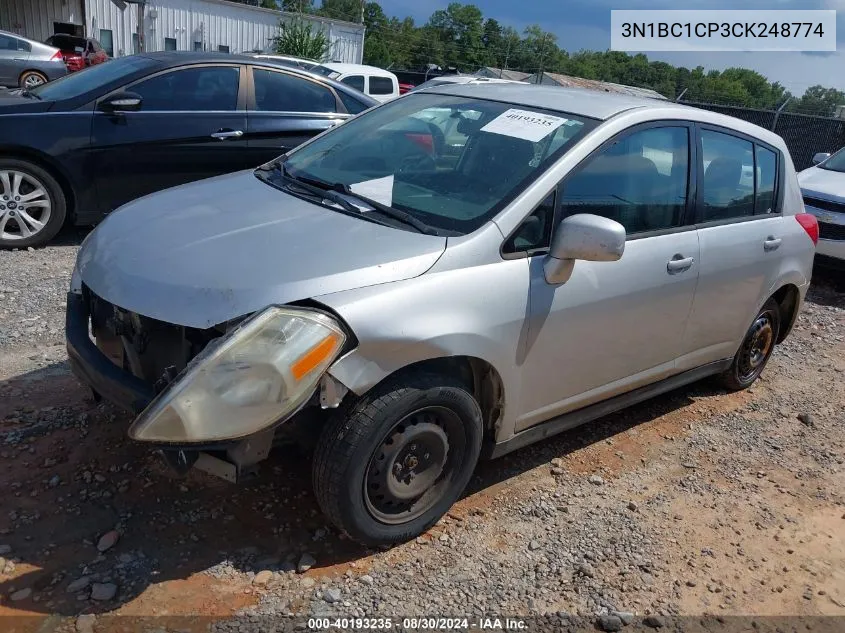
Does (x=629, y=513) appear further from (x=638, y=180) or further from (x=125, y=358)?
(x=125, y=358)

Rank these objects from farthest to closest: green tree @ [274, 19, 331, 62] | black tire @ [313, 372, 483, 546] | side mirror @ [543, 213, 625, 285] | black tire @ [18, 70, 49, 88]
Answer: green tree @ [274, 19, 331, 62], black tire @ [18, 70, 49, 88], side mirror @ [543, 213, 625, 285], black tire @ [313, 372, 483, 546]

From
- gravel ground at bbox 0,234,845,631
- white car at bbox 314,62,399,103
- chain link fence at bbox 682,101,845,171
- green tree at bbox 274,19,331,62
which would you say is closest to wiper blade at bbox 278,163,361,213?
gravel ground at bbox 0,234,845,631

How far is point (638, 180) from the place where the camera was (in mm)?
3486

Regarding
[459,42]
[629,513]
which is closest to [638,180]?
[629,513]

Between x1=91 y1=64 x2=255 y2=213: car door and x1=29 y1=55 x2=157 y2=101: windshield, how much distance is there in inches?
7.0

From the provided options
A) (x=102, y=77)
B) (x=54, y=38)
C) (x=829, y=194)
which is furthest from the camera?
(x=54, y=38)

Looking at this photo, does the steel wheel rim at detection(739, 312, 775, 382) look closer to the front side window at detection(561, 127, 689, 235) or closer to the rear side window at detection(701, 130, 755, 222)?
the rear side window at detection(701, 130, 755, 222)

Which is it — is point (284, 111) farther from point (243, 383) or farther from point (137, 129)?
point (243, 383)

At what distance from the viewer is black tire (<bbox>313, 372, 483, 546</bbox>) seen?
259 cm

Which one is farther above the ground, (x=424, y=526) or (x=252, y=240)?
(x=252, y=240)

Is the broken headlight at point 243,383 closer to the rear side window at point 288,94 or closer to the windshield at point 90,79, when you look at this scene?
the windshield at point 90,79

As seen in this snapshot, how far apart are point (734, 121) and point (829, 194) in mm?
4626

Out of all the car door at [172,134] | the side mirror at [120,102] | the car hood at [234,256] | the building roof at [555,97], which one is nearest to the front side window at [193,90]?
the car door at [172,134]

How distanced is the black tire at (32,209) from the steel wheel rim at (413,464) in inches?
179
